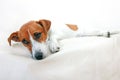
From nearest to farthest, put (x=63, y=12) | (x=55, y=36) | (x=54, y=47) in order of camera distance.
→ (x=54, y=47) < (x=55, y=36) < (x=63, y=12)

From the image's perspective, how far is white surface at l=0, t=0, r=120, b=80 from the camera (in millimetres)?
1217

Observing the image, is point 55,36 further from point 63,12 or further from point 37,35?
point 63,12

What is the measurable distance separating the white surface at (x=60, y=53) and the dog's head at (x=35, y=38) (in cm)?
4

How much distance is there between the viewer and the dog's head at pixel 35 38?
4.20 ft

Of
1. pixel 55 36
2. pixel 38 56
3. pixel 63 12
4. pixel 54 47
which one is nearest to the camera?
pixel 38 56

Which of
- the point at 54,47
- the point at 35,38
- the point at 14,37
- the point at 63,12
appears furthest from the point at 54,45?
the point at 63,12

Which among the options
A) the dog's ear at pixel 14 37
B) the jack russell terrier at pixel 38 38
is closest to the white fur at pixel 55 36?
the jack russell terrier at pixel 38 38

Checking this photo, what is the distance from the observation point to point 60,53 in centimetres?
128

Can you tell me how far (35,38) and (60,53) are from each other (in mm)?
169

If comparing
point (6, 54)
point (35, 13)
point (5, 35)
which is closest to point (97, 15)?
point (35, 13)

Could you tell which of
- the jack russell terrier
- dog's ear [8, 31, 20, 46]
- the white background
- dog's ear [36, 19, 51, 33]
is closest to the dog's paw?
the jack russell terrier

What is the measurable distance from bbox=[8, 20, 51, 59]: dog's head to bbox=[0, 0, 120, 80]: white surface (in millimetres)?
44

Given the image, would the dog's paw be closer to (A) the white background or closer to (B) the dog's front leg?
(B) the dog's front leg

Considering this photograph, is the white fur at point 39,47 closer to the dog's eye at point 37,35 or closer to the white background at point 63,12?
the dog's eye at point 37,35
